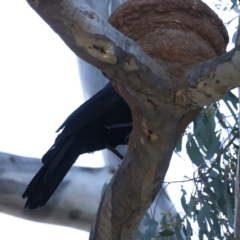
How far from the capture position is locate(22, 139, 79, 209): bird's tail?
7.05ft

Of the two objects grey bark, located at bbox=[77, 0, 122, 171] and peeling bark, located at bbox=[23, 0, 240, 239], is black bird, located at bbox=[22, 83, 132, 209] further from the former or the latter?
grey bark, located at bbox=[77, 0, 122, 171]

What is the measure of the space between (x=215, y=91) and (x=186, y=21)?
22cm

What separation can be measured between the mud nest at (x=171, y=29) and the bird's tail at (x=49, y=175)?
36.6 inches

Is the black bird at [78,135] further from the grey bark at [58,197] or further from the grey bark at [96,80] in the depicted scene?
the grey bark at [96,80]

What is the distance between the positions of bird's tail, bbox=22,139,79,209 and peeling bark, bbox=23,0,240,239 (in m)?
0.61

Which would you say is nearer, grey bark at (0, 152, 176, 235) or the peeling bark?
the peeling bark

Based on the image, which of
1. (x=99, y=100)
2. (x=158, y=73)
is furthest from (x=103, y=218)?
(x=99, y=100)

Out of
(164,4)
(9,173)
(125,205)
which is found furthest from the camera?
(9,173)

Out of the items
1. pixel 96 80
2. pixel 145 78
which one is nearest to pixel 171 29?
pixel 145 78

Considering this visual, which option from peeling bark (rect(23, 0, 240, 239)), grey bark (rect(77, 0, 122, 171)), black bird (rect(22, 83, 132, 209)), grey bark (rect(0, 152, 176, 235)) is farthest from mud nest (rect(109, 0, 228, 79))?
grey bark (rect(77, 0, 122, 171))

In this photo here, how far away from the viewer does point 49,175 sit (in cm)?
221

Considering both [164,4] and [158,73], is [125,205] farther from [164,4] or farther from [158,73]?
[164,4]

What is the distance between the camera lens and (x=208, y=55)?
1426 mm

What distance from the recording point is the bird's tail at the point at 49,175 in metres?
2.15
